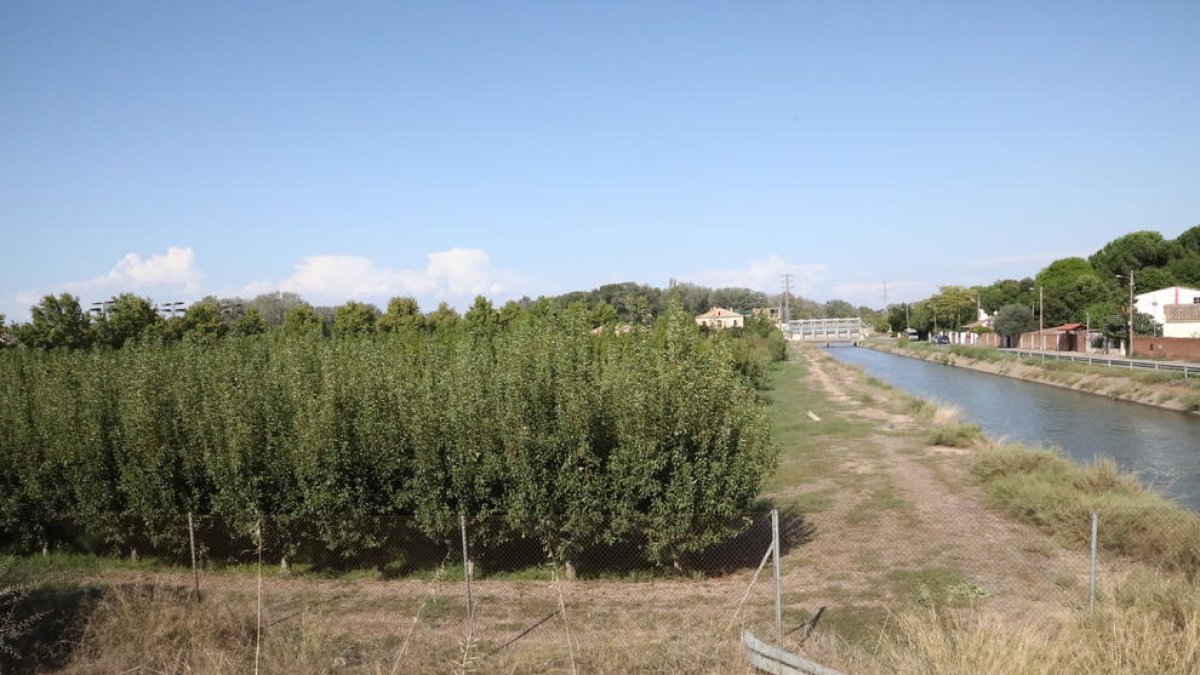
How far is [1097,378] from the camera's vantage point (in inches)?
1977

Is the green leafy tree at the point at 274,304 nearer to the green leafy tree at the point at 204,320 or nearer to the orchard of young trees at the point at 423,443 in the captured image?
the green leafy tree at the point at 204,320

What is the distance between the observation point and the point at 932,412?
35156 millimetres

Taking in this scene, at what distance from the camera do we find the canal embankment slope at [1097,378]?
1622 inches

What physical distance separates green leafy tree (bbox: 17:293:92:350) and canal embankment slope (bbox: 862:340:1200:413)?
55790mm

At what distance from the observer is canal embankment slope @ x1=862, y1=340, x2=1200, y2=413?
41.2m

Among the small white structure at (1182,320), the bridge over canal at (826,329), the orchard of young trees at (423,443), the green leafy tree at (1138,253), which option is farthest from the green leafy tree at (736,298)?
the orchard of young trees at (423,443)

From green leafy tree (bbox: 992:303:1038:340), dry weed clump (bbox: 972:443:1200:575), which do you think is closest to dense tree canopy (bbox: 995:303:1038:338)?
green leafy tree (bbox: 992:303:1038:340)

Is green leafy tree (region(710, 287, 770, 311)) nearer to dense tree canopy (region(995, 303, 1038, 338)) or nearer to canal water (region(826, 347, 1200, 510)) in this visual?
dense tree canopy (region(995, 303, 1038, 338))

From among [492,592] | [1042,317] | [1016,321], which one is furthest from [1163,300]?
[492,592]

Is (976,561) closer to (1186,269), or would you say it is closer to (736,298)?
(1186,269)

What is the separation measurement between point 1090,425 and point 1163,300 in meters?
47.4

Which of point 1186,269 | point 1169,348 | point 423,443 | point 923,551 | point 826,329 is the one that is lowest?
point 923,551

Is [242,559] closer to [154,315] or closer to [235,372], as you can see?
[235,372]

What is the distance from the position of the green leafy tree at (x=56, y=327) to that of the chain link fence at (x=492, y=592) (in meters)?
29.2
